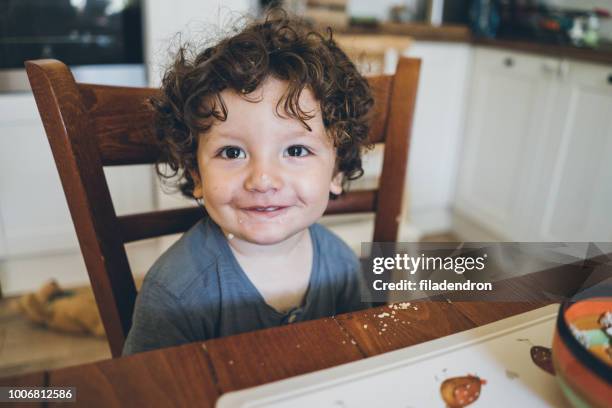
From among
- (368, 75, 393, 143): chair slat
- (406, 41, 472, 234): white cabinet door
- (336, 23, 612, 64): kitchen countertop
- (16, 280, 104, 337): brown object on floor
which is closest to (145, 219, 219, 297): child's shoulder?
(368, 75, 393, 143): chair slat

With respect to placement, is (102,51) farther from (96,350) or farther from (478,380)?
(478,380)

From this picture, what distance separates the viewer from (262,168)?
0.67m

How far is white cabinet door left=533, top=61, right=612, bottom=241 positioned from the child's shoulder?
1.52 m

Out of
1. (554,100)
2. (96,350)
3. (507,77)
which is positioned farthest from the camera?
(507,77)

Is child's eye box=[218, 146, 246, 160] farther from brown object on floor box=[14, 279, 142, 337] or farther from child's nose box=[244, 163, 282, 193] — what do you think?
brown object on floor box=[14, 279, 142, 337]

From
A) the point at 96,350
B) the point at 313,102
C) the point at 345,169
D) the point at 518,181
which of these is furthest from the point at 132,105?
the point at 518,181

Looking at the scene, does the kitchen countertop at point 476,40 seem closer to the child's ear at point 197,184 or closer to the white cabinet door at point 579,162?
the white cabinet door at point 579,162

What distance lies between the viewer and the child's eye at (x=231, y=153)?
2.29 ft

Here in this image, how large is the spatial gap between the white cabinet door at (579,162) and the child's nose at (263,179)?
1514 mm

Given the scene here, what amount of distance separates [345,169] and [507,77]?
156cm

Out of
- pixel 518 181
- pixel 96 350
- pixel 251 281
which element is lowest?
pixel 96 350

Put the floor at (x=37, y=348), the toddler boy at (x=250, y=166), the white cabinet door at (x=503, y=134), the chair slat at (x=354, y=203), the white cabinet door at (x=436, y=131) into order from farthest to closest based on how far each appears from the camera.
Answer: the white cabinet door at (x=436, y=131), the white cabinet door at (x=503, y=134), the floor at (x=37, y=348), the chair slat at (x=354, y=203), the toddler boy at (x=250, y=166)

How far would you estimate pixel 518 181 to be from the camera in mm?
2166
